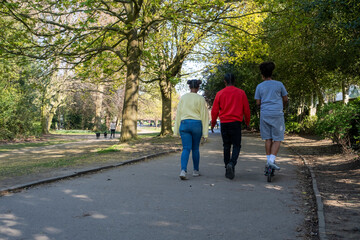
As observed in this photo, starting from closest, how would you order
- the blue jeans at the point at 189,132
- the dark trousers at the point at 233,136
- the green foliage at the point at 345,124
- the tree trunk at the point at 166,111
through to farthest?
the dark trousers at the point at 233,136 → the blue jeans at the point at 189,132 → the green foliage at the point at 345,124 → the tree trunk at the point at 166,111

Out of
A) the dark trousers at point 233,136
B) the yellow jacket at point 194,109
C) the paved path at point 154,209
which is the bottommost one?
the paved path at point 154,209

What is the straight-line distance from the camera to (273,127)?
6512 mm

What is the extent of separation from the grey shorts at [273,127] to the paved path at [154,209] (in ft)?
2.85

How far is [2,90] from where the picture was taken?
77.2 feet

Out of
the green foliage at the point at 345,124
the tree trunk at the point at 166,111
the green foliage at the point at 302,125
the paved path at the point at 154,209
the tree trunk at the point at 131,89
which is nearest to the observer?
the paved path at the point at 154,209

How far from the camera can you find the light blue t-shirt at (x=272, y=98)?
21.5 ft

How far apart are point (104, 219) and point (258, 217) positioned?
5.96ft

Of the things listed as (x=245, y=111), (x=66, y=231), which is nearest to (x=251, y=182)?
(x=245, y=111)

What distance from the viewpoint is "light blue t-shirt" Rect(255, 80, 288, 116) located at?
6551 millimetres

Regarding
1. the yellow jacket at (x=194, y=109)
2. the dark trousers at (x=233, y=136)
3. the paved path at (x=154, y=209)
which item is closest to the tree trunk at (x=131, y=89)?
the paved path at (x=154, y=209)

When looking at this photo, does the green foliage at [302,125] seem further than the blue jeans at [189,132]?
Yes

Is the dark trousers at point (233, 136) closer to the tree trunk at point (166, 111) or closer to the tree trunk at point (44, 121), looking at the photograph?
the tree trunk at point (166, 111)

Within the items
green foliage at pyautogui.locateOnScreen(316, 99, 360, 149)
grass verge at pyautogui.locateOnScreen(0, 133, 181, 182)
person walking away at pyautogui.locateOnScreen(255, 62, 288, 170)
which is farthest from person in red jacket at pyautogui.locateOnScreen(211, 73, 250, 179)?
green foliage at pyautogui.locateOnScreen(316, 99, 360, 149)

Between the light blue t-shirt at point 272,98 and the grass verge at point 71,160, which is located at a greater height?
the light blue t-shirt at point 272,98
